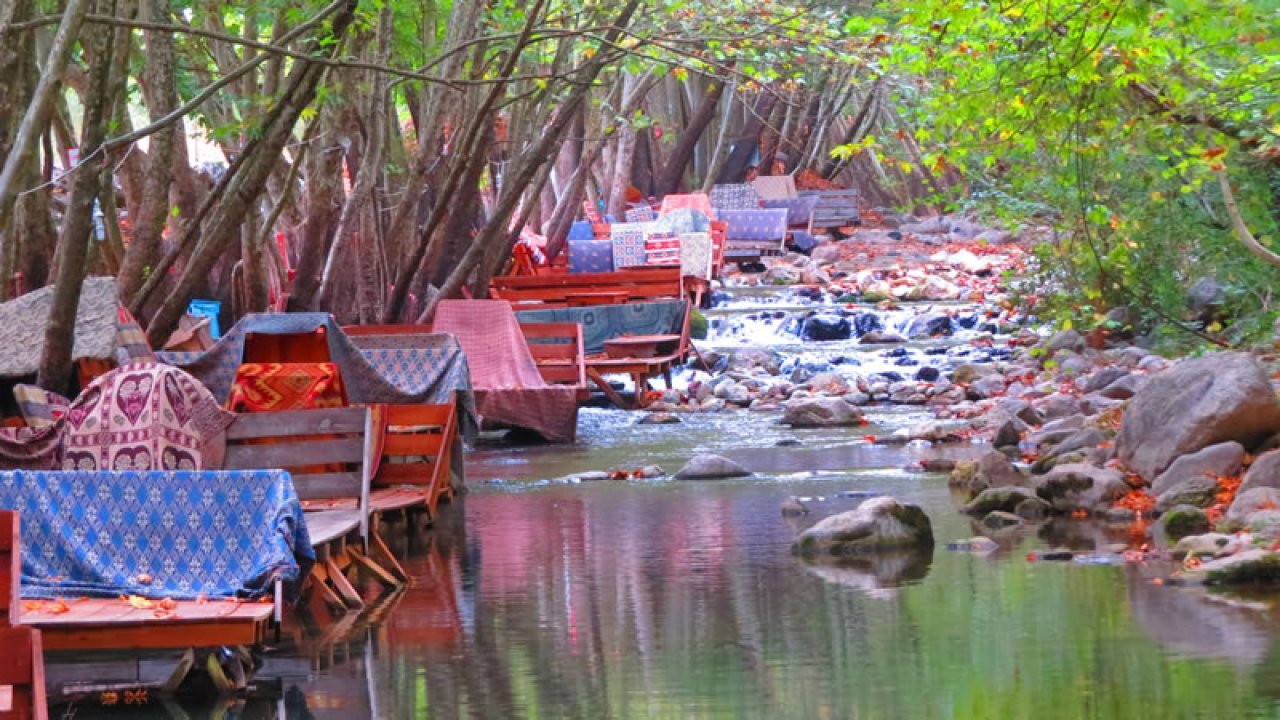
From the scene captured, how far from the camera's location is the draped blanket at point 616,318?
24203 millimetres

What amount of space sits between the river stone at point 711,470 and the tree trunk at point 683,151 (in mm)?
25060

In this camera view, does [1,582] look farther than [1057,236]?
No

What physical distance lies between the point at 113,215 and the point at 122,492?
9.19 metres

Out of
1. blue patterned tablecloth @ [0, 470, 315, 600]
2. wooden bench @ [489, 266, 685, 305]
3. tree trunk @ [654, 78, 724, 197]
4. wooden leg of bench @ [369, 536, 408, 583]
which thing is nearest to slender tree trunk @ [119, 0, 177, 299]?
wooden leg of bench @ [369, 536, 408, 583]

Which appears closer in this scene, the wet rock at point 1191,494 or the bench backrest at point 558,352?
the wet rock at point 1191,494

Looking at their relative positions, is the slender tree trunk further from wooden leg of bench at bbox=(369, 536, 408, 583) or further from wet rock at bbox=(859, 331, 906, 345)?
wet rock at bbox=(859, 331, 906, 345)

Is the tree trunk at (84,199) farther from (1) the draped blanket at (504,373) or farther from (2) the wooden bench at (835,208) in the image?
(2) the wooden bench at (835,208)

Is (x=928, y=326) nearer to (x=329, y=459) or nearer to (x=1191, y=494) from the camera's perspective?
(x=1191, y=494)

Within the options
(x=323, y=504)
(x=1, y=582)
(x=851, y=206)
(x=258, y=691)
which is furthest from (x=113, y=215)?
(x=851, y=206)

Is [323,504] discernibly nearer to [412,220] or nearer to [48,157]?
[48,157]

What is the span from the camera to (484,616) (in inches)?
396

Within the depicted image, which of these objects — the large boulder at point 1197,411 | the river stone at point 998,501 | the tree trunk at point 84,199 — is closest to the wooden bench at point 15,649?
the tree trunk at point 84,199

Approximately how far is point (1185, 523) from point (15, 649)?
346 inches

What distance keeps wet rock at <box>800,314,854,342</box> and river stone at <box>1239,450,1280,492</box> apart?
1738cm
